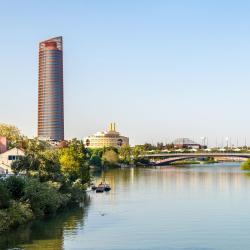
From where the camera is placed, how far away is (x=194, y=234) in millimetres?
51438

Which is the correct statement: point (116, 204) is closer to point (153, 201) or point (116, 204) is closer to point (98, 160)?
point (153, 201)

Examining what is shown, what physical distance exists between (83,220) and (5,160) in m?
25.7

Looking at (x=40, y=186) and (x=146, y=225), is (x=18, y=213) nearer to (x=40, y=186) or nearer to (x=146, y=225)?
(x=40, y=186)

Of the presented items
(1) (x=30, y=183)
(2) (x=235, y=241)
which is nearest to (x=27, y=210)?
(1) (x=30, y=183)

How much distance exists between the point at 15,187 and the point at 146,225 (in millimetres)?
13068

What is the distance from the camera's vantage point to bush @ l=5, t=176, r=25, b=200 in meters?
57.2

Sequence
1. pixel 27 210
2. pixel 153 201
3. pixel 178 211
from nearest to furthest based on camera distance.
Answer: pixel 27 210, pixel 178 211, pixel 153 201

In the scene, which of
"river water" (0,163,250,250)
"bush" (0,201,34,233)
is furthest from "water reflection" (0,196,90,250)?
"bush" (0,201,34,233)

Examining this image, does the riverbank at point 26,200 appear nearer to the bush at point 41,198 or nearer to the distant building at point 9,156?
the bush at point 41,198

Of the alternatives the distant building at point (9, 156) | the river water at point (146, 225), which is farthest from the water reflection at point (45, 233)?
the distant building at point (9, 156)

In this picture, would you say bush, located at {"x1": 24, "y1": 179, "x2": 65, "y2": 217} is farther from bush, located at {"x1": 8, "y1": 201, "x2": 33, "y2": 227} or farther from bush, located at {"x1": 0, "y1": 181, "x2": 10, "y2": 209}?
bush, located at {"x1": 0, "y1": 181, "x2": 10, "y2": 209}

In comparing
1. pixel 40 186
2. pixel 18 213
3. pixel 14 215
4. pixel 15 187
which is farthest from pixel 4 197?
pixel 40 186

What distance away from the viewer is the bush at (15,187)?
57175 millimetres

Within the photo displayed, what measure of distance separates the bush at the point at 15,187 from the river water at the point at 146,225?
3324mm
